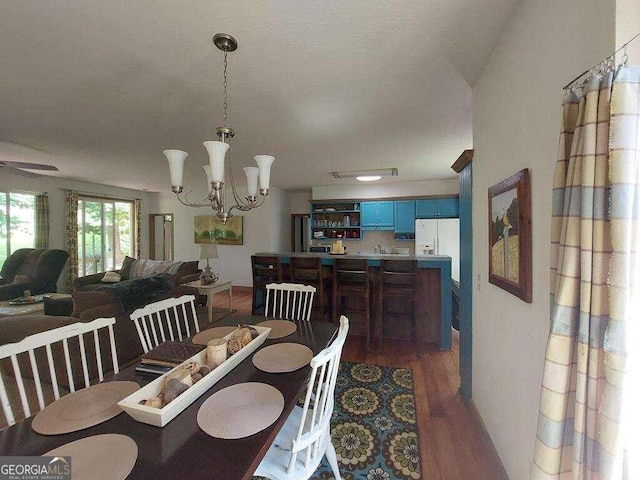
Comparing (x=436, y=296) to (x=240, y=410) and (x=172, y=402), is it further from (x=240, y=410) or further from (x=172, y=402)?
(x=172, y=402)

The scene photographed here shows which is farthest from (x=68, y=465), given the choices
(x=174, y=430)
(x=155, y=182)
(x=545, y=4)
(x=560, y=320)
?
(x=155, y=182)

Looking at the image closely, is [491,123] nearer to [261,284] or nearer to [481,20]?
[481,20]

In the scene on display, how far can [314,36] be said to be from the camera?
1534 mm

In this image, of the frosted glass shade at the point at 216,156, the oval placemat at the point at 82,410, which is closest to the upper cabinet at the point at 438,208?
the frosted glass shade at the point at 216,156

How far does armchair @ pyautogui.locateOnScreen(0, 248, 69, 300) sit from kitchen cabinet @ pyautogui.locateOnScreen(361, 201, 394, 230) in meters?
5.97

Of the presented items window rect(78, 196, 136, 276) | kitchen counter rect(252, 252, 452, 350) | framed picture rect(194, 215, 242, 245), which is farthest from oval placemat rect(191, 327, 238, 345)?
window rect(78, 196, 136, 276)

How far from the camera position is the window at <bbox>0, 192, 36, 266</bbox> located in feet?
16.0

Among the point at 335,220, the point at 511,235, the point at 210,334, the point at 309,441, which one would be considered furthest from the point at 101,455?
the point at 335,220

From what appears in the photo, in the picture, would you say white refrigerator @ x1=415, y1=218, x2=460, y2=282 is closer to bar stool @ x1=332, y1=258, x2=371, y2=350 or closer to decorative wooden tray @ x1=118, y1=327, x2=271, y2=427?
bar stool @ x1=332, y1=258, x2=371, y2=350

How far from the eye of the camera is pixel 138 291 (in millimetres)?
2801

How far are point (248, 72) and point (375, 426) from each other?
273cm

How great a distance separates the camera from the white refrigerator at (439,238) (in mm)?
5359

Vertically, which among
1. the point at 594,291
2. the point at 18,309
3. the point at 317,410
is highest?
the point at 594,291

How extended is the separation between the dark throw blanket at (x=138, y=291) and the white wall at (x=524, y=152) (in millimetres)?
3173
